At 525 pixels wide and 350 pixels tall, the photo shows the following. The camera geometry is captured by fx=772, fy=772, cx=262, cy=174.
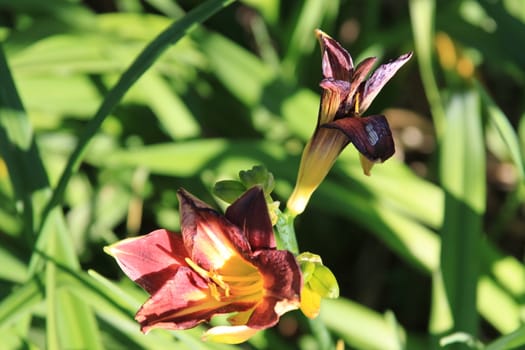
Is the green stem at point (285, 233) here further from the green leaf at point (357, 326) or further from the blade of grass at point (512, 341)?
the green leaf at point (357, 326)

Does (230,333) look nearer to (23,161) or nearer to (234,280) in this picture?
(234,280)

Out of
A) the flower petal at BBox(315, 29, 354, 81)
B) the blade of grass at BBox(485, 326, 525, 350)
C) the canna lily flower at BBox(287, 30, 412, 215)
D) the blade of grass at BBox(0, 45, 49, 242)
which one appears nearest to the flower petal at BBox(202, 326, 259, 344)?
the canna lily flower at BBox(287, 30, 412, 215)

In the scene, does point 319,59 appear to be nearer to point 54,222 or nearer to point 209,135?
point 209,135

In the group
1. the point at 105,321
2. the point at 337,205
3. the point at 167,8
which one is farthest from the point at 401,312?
the point at 167,8

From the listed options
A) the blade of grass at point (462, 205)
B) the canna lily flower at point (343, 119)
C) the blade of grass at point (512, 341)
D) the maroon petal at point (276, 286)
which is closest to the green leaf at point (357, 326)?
the blade of grass at point (462, 205)

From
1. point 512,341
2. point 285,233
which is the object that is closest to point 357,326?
point 512,341
